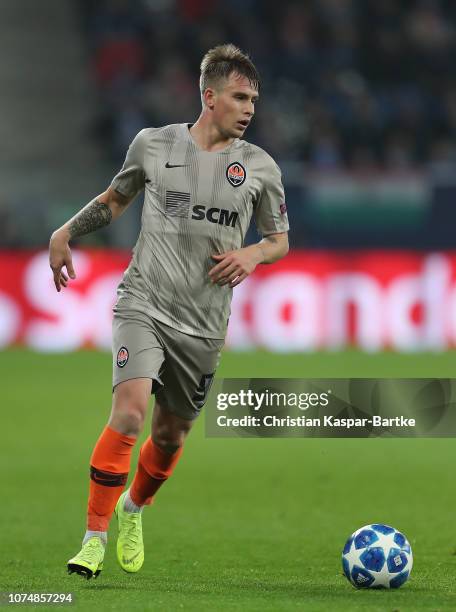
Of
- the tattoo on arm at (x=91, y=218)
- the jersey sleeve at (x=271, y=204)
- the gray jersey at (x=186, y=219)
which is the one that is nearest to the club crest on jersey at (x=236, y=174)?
the gray jersey at (x=186, y=219)

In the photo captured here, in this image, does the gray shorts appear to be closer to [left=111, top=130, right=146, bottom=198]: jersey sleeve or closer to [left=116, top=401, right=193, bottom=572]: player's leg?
[left=116, top=401, right=193, bottom=572]: player's leg

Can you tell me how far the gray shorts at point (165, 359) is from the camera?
5.42m

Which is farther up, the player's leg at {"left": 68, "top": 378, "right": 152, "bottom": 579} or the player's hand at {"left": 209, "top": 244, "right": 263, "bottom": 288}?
the player's hand at {"left": 209, "top": 244, "right": 263, "bottom": 288}

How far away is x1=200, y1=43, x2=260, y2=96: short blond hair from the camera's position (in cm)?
558

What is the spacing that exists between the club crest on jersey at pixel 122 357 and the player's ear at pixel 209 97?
110 cm

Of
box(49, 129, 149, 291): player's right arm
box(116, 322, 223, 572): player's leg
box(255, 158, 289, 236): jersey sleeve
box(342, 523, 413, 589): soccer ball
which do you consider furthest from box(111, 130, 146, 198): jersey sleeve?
box(342, 523, 413, 589): soccer ball

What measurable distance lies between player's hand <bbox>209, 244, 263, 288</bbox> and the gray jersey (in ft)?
0.43

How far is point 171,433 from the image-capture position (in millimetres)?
→ 5898

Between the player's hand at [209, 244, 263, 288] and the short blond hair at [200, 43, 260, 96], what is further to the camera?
the short blond hair at [200, 43, 260, 96]

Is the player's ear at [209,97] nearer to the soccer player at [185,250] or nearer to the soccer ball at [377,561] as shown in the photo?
the soccer player at [185,250]

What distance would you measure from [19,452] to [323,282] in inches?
284

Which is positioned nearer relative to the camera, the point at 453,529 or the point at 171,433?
the point at 171,433

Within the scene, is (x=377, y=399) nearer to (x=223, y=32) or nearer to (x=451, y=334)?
(x=451, y=334)

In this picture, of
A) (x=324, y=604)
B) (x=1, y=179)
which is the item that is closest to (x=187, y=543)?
(x=324, y=604)
